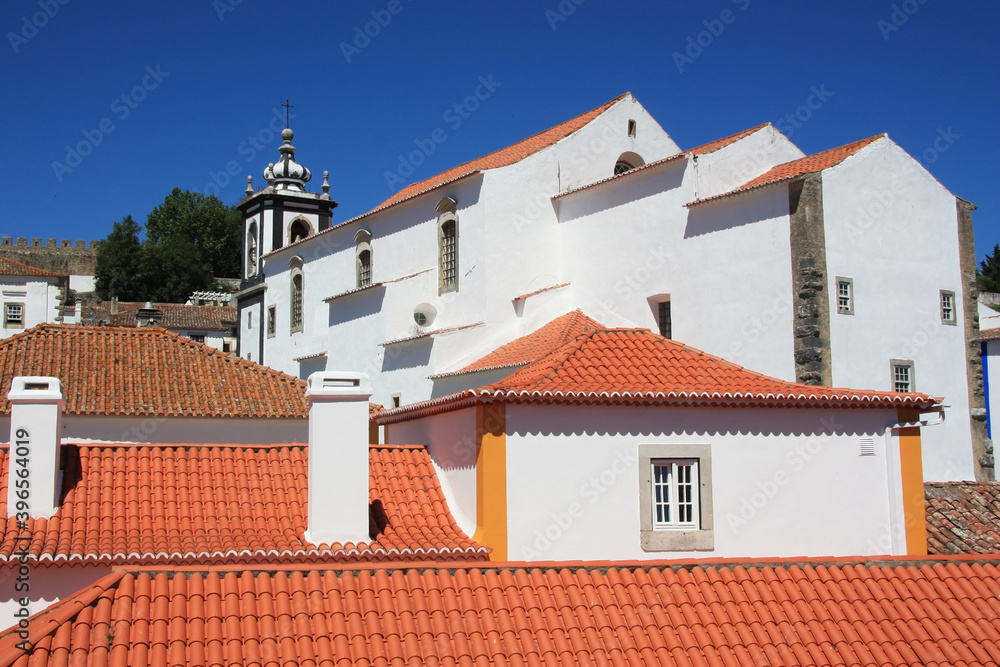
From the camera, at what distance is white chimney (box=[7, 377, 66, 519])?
995 cm

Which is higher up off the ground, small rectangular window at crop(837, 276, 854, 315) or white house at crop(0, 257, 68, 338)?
white house at crop(0, 257, 68, 338)

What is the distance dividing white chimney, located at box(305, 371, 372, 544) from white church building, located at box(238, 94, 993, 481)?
8.72 m

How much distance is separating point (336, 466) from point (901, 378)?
37.1 ft

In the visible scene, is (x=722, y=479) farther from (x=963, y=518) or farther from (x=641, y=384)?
(x=963, y=518)

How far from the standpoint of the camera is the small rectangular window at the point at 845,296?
17.0 metres

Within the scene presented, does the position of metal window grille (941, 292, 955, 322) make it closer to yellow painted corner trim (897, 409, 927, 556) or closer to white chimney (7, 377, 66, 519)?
yellow painted corner trim (897, 409, 927, 556)

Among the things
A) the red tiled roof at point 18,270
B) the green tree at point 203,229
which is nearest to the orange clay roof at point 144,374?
the red tiled roof at point 18,270

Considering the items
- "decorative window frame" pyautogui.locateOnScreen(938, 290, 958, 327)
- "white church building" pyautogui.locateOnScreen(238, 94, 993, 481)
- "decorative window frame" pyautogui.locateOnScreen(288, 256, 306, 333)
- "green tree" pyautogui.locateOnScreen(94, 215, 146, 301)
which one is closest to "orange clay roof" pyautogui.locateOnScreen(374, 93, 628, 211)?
"white church building" pyautogui.locateOnScreen(238, 94, 993, 481)

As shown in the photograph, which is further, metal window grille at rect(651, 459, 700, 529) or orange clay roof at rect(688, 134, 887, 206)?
orange clay roof at rect(688, 134, 887, 206)

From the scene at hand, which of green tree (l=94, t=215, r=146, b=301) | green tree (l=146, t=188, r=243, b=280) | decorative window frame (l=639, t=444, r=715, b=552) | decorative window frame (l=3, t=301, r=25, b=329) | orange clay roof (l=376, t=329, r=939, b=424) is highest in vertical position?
green tree (l=146, t=188, r=243, b=280)

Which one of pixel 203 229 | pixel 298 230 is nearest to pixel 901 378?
pixel 298 230

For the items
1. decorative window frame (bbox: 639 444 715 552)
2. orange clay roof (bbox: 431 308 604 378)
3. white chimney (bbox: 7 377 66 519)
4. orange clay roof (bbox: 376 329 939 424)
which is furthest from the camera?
orange clay roof (bbox: 431 308 604 378)

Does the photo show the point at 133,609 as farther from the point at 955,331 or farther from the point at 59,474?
the point at 955,331

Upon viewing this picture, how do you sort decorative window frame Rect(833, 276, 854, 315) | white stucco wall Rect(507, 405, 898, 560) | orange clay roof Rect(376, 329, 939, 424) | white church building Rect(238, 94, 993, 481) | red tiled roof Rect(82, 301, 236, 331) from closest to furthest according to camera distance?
white stucco wall Rect(507, 405, 898, 560) → orange clay roof Rect(376, 329, 939, 424) → decorative window frame Rect(833, 276, 854, 315) → white church building Rect(238, 94, 993, 481) → red tiled roof Rect(82, 301, 236, 331)
